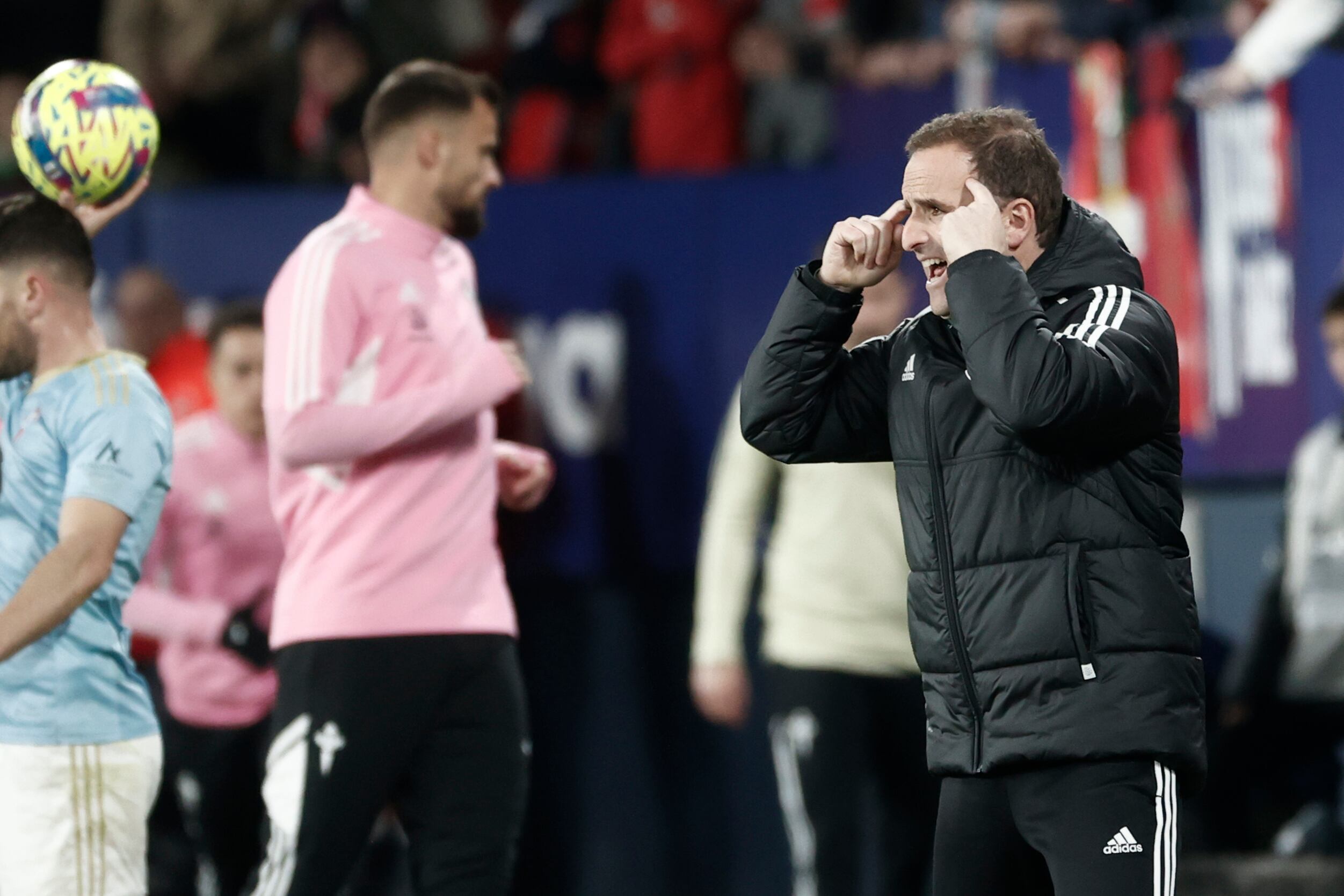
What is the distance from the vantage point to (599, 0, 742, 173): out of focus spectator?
854 centimetres

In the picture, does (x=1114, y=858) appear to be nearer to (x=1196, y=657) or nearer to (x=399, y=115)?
(x=1196, y=657)

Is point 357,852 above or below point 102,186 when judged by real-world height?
below

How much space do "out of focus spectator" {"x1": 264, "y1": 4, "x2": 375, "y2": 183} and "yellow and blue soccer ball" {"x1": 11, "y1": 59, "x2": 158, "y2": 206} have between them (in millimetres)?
4508

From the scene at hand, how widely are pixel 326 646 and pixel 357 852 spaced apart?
0.44m

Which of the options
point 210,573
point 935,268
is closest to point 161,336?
point 210,573

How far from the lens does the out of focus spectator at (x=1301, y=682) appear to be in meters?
6.41

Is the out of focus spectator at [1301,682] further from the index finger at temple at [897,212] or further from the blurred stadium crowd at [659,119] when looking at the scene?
the index finger at temple at [897,212]

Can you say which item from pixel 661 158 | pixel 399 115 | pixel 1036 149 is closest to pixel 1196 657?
pixel 1036 149

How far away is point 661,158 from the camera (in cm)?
854

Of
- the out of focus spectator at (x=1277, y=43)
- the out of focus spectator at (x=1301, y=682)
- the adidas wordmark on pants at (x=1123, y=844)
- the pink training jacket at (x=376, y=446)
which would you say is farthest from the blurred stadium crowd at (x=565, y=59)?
the adidas wordmark on pants at (x=1123, y=844)

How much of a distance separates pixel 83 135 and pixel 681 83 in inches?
186

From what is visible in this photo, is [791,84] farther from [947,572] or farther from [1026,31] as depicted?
[947,572]

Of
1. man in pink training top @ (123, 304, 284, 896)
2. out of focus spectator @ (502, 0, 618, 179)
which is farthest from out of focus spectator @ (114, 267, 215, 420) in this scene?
out of focus spectator @ (502, 0, 618, 179)

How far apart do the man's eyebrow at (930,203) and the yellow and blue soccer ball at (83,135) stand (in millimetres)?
1692
